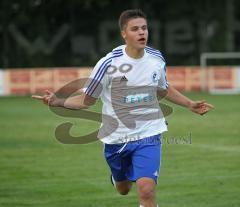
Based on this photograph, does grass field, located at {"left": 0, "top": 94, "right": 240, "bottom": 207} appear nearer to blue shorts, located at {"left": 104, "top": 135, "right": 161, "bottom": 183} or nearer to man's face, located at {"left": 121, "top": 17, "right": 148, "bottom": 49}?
blue shorts, located at {"left": 104, "top": 135, "right": 161, "bottom": 183}

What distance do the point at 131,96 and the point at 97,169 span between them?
18.3 feet

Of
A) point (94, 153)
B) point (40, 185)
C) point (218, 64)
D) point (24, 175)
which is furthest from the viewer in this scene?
point (218, 64)

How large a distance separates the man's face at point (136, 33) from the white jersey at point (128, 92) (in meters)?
0.18

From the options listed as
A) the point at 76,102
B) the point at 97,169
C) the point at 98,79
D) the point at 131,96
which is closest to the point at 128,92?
the point at 131,96

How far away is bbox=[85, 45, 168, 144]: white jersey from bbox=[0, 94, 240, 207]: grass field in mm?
2228

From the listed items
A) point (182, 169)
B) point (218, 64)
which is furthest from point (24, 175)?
point (218, 64)

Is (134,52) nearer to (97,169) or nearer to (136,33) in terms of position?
(136,33)

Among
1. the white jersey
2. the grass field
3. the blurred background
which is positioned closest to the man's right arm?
the white jersey

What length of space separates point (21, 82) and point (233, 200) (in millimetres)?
29567

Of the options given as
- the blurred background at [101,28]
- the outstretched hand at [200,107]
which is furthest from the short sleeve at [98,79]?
the blurred background at [101,28]

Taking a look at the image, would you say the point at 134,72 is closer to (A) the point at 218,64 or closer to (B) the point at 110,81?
(B) the point at 110,81

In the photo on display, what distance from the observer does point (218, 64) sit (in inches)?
1665

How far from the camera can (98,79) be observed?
316 inches

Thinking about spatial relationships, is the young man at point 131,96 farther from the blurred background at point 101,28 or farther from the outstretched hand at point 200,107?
the blurred background at point 101,28
